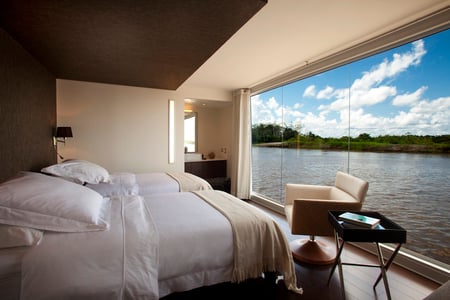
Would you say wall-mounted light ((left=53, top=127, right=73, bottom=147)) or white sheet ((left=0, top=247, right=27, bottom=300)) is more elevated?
wall-mounted light ((left=53, top=127, right=73, bottom=147))

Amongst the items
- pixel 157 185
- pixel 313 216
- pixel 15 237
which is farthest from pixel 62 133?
pixel 313 216

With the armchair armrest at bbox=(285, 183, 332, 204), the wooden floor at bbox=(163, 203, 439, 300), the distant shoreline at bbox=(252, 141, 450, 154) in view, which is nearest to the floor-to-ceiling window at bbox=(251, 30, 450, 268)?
the distant shoreline at bbox=(252, 141, 450, 154)

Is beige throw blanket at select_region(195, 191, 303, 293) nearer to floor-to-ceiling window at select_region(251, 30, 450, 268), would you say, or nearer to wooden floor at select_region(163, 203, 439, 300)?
wooden floor at select_region(163, 203, 439, 300)

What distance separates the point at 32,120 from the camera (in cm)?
241

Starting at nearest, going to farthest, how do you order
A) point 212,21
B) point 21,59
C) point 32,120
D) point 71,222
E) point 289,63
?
point 71,222 < point 212,21 < point 21,59 < point 32,120 < point 289,63

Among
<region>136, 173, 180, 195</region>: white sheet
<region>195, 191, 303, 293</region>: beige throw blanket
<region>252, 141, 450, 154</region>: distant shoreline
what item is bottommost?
<region>195, 191, 303, 293</region>: beige throw blanket

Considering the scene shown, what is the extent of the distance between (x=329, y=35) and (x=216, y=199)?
83.3 inches

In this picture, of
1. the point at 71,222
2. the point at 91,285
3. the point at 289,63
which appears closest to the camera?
the point at 91,285

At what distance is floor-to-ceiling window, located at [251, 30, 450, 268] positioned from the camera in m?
2.20

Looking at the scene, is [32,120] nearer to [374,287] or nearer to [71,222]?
[71,222]

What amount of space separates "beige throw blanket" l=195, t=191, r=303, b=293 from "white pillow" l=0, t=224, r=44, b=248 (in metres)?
1.16

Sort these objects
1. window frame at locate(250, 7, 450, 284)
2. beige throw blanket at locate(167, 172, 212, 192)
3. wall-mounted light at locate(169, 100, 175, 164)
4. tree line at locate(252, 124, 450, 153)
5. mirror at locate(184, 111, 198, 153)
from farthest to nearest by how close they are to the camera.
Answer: mirror at locate(184, 111, 198, 153) → wall-mounted light at locate(169, 100, 175, 164) → beige throw blanket at locate(167, 172, 212, 192) → tree line at locate(252, 124, 450, 153) → window frame at locate(250, 7, 450, 284)

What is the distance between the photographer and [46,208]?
51.9 inches

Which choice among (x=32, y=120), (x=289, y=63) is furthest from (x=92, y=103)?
(x=289, y=63)
